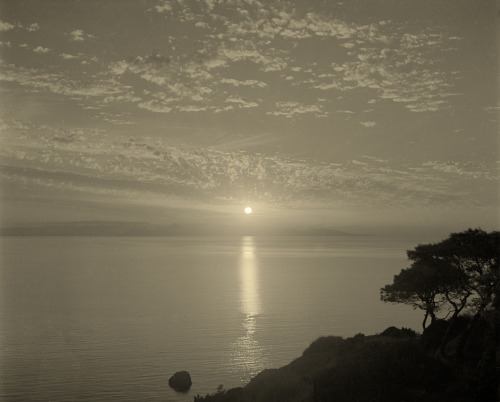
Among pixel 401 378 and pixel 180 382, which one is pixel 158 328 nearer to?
pixel 180 382


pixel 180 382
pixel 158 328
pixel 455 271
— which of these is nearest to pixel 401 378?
pixel 455 271

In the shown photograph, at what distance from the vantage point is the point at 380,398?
2728cm

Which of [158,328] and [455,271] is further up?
[455,271]

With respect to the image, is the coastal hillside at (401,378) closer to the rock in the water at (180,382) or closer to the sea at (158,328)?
the rock in the water at (180,382)

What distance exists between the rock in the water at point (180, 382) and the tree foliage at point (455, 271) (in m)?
27.0

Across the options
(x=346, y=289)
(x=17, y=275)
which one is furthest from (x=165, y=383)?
(x=17, y=275)

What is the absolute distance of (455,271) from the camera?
124ft

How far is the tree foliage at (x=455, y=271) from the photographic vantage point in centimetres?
3562

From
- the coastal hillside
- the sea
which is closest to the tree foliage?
the coastal hillside

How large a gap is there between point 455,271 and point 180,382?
3379 centimetres

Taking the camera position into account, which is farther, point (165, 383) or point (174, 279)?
point (174, 279)

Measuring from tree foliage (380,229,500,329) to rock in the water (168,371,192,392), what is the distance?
2697 cm

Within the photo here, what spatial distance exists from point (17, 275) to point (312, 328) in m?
140

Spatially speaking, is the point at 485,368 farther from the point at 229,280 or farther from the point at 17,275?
the point at 17,275
